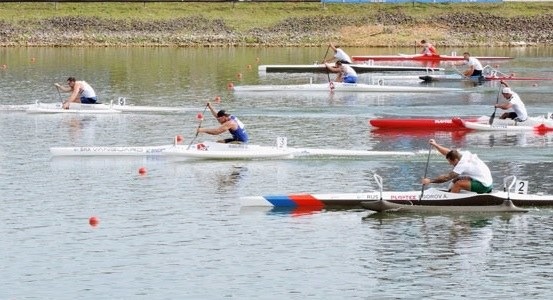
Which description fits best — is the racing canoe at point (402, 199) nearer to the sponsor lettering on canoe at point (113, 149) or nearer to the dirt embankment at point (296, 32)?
the sponsor lettering on canoe at point (113, 149)

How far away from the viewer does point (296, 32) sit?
306 feet

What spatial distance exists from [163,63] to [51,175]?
3988 centimetres

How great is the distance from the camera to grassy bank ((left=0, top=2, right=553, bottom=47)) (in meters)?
91.3

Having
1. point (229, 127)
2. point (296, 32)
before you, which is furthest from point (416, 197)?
point (296, 32)

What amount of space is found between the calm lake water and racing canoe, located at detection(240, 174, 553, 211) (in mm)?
333

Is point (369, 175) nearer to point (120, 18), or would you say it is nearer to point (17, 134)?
point (17, 134)

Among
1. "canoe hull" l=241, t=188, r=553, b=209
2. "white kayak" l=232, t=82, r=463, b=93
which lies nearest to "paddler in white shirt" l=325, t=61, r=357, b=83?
"white kayak" l=232, t=82, r=463, b=93

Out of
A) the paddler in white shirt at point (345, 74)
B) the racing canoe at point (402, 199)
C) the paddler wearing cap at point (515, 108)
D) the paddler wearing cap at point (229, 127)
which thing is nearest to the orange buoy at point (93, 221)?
the racing canoe at point (402, 199)

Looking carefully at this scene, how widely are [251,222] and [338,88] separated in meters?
28.6

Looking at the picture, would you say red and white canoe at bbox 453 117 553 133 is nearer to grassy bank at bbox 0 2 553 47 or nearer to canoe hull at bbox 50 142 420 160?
canoe hull at bbox 50 142 420 160

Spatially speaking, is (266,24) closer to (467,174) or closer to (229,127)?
(229,127)

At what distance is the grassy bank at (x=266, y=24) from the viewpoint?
91312 millimetres

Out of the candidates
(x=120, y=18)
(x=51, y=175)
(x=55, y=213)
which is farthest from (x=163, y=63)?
(x=55, y=213)

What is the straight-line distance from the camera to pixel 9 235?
29.1 metres
